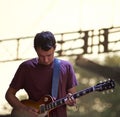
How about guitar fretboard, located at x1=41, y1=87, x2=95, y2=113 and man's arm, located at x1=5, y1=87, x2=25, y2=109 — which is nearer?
guitar fretboard, located at x1=41, y1=87, x2=95, y2=113

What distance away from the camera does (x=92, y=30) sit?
12.8ft

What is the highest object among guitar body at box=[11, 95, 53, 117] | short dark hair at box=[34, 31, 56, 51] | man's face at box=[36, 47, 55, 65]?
short dark hair at box=[34, 31, 56, 51]

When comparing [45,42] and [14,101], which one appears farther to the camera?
[14,101]

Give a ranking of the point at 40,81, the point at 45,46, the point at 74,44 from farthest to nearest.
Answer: the point at 74,44
the point at 40,81
the point at 45,46

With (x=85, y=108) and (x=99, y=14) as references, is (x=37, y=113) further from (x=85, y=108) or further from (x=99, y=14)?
(x=99, y=14)

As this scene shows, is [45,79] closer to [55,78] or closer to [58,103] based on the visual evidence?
[55,78]

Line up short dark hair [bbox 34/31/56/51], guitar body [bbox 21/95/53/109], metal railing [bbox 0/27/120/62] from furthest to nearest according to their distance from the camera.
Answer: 1. metal railing [bbox 0/27/120/62]
2. guitar body [bbox 21/95/53/109]
3. short dark hair [bbox 34/31/56/51]

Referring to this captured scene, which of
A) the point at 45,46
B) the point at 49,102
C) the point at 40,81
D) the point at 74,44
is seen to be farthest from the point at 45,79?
the point at 74,44

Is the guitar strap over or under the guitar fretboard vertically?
over

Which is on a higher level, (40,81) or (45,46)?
(45,46)

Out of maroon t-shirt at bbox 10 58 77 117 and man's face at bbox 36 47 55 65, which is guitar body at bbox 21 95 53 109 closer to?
maroon t-shirt at bbox 10 58 77 117

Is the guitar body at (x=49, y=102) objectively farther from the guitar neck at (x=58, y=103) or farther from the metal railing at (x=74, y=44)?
the metal railing at (x=74, y=44)

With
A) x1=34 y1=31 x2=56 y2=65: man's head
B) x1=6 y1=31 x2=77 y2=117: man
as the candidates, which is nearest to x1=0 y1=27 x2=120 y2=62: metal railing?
x1=6 y1=31 x2=77 y2=117: man

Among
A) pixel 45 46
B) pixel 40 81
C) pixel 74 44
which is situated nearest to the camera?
pixel 45 46
